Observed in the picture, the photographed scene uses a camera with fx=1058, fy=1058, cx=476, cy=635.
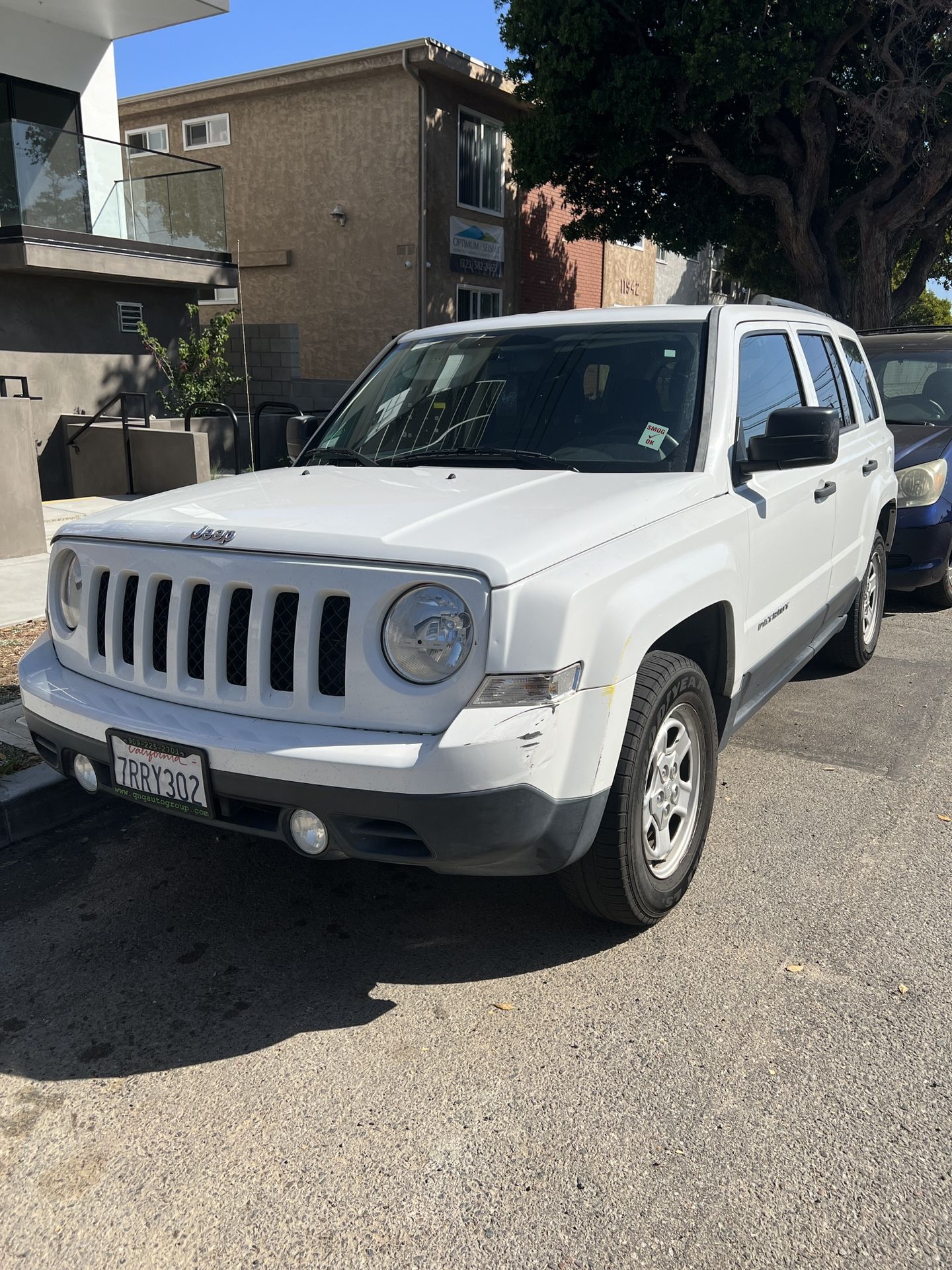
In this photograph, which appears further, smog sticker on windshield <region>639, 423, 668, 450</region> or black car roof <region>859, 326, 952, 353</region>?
black car roof <region>859, 326, 952, 353</region>

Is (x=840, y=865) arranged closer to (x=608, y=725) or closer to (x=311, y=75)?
(x=608, y=725)

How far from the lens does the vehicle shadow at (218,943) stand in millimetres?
2906

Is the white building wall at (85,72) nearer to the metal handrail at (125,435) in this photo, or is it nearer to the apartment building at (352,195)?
the metal handrail at (125,435)

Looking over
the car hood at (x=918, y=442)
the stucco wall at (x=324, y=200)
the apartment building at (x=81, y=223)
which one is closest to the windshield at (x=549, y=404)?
the car hood at (x=918, y=442)

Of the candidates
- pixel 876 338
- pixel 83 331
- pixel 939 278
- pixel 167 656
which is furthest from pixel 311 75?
pixel 167 656

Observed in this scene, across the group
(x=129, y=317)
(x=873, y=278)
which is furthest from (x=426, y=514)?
(x=873, y=278)

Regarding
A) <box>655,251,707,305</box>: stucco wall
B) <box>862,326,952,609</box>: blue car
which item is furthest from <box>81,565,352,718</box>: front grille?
<box>655,251,707,305</box>: stucco wall

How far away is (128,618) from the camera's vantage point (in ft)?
10.7

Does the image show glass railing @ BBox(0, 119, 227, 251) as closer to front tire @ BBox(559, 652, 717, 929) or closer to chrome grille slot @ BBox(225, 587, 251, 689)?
chrome grille slot @ BBox(225, 587, 251, 689)

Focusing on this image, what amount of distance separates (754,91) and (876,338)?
30.8ft

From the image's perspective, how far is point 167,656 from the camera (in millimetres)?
3012

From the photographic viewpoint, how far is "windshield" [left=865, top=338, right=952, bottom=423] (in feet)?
27.0

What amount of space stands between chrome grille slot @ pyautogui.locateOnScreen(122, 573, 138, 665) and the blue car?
Result: 5.60 metres

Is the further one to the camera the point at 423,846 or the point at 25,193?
the point at 25,193
